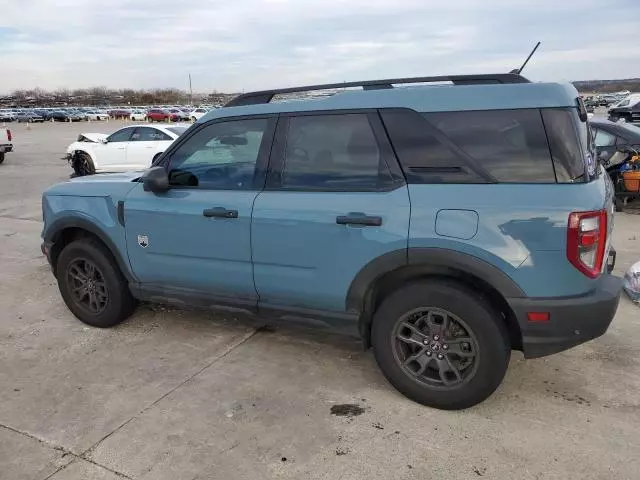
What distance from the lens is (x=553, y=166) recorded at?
9.04ft

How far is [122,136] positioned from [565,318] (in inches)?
542

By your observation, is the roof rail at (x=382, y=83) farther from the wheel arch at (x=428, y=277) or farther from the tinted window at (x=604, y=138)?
the tinted window at (x=604, y=138)

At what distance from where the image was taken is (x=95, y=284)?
14.4ft

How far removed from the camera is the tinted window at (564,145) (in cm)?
274

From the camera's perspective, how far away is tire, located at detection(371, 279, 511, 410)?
291 centimetres

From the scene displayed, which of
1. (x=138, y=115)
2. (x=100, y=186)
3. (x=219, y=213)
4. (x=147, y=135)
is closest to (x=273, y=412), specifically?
(x=219, y=213)

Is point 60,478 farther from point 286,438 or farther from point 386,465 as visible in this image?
point 386,465

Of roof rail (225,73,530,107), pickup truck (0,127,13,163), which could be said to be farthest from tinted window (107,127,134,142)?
roof rail (225,73,530,107)

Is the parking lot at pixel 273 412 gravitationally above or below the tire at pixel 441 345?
below

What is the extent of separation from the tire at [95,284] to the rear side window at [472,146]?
8.35 feet

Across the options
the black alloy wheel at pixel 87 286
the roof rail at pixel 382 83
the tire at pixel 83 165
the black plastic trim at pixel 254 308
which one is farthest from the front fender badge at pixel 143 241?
the tire at pixel 83 165

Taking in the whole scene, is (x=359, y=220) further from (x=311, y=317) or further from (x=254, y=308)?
(x=254, y=308)

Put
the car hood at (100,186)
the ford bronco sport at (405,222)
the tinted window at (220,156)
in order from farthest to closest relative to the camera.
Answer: the car hood at (100,186) → the tinted window at (220,156) → the ford bronco sport at (405,222)

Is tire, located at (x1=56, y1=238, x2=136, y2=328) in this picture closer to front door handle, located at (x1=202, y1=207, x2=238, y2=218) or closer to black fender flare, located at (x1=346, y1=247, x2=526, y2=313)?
front door handle, located at (x1=202, y1=207, x2=238, y2=218)
